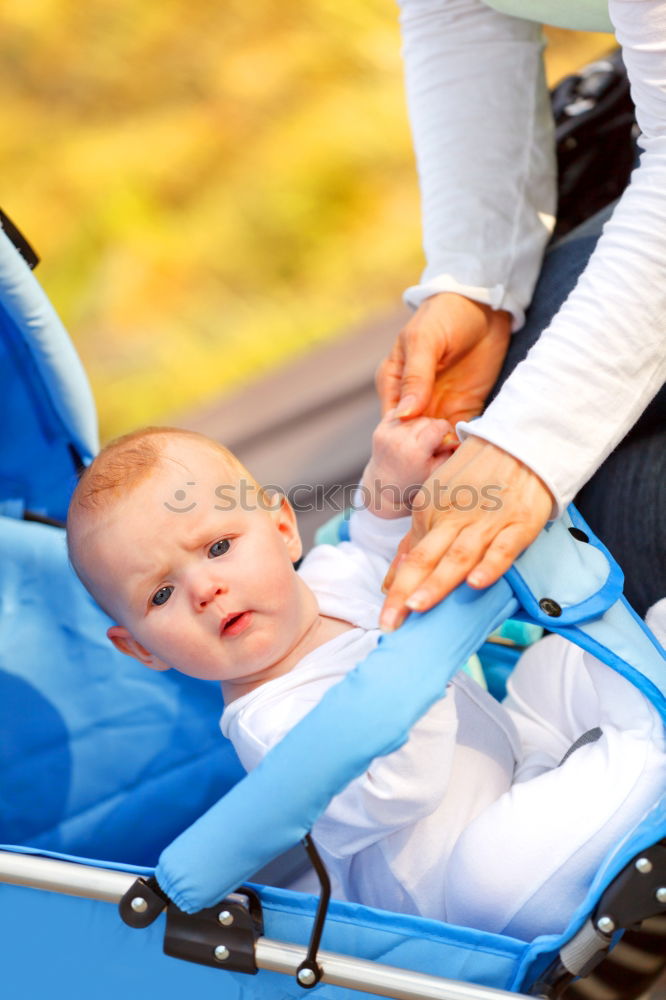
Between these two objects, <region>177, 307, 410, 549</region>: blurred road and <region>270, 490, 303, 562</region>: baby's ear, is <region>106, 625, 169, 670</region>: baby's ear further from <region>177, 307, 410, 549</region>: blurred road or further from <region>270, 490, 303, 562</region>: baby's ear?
<region>177, 307, 410, 549</region>: blurred road

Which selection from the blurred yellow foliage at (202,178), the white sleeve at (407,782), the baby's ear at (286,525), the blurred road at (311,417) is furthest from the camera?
the blurred yellow foliage at (202,178)

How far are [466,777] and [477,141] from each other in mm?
647

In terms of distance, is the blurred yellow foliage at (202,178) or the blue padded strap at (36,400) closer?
the blue padded strap at (36,400)

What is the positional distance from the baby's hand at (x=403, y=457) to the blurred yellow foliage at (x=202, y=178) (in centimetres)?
102

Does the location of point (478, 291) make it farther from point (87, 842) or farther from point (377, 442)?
point (87, 842)

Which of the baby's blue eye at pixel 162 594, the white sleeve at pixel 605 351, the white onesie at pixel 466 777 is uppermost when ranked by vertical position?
the white sleeve at pixel 605 351

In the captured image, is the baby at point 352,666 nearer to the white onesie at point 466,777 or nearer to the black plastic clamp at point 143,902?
the white onesie at point 466,777

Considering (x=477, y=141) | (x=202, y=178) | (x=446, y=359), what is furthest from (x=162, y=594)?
(x=202, y=178)

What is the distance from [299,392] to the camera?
1862mm

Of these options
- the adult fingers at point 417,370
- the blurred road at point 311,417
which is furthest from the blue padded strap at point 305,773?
the blurred road at point 311,417

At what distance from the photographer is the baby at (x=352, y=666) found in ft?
2.53

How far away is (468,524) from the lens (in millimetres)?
761

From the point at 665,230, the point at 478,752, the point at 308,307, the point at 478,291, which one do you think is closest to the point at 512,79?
the point at 478,291

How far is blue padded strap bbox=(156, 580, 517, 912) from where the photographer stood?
2.12 feet
